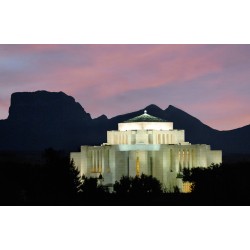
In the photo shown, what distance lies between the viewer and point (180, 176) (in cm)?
4350

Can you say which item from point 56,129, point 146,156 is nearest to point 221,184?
point 146,156

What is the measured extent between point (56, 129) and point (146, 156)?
1365 inches

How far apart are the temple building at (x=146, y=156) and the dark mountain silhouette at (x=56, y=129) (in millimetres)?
18191

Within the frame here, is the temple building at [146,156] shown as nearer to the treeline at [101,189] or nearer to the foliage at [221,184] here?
the foliage at [221,184]

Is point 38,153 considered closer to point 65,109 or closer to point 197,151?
point 65,109

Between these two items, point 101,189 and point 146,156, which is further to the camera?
point 146,156

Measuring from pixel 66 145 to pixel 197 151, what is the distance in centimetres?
3033

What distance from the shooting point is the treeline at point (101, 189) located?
2972 cm

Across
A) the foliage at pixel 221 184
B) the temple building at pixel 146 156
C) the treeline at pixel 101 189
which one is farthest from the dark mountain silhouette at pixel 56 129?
the treeline at pixel 101 189

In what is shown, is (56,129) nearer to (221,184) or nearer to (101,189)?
(101,189)

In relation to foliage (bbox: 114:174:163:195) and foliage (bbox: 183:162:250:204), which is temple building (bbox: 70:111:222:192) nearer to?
foliage (bbox: 114:174:163:195)

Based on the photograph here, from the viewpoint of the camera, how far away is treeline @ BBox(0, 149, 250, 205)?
1170 inches

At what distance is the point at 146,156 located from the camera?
44156 millimetres

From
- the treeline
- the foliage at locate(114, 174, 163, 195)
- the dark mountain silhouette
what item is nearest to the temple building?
the foliage at locate(114, 174, 163, 195)
